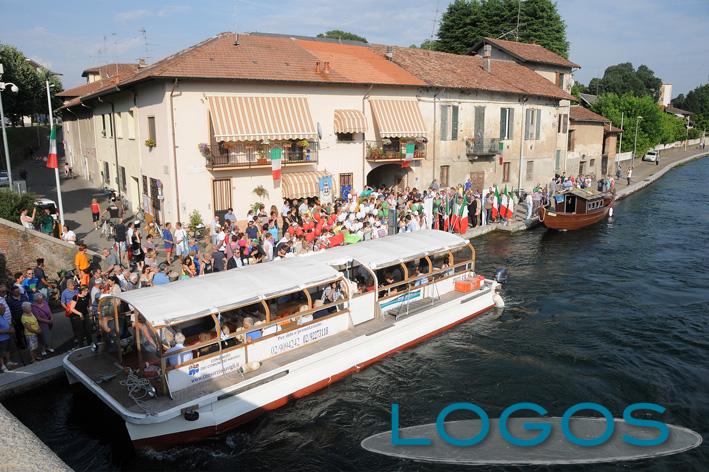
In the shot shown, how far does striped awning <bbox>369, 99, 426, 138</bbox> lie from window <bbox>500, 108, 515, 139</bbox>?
8.34 m

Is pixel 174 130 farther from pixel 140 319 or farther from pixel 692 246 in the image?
pixel 692 246

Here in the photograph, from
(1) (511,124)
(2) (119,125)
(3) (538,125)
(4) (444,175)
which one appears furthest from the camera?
(3) (538,125)

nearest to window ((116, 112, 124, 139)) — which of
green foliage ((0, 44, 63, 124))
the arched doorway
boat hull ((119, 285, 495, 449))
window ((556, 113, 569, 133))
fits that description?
the arched doorway

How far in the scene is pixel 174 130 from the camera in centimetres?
2234

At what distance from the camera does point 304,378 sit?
12344 mm

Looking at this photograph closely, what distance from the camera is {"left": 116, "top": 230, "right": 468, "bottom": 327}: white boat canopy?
35.3 ft

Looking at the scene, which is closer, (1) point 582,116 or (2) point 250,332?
(2) point 250,332

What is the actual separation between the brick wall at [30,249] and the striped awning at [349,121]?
43.2 ft

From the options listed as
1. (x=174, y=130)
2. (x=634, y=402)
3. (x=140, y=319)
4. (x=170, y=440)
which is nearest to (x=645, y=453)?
(x=634, y=402)

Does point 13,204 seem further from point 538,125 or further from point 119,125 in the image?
point 538,125

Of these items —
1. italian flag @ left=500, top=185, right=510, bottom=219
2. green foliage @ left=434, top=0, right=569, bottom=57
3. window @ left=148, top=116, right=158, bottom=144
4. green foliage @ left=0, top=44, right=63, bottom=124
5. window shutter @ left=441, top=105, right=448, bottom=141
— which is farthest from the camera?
green foliage @ left=434, top=0, right=569, bottom=57

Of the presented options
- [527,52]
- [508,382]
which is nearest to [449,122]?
[527,52]

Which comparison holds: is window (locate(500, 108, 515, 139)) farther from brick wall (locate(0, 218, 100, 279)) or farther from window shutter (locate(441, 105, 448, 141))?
brick wall (locate(0, 218, 100, 279))

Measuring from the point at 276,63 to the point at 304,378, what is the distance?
57.5 ft
